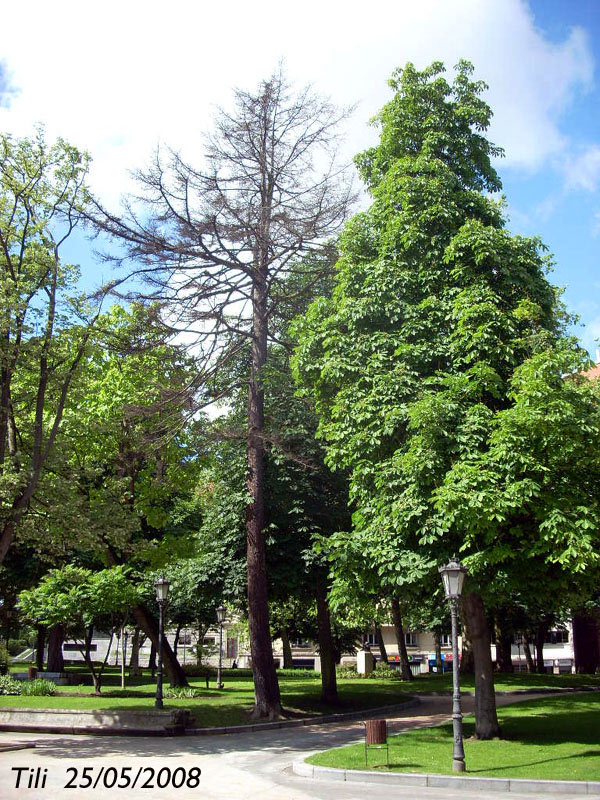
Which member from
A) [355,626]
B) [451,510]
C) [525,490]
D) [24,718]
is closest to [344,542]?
[451,510]

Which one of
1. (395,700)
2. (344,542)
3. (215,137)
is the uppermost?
(215,137)

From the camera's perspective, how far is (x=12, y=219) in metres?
17.9

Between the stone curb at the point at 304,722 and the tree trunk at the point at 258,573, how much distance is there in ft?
1.69

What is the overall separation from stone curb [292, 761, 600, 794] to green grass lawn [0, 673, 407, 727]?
774 centimetres

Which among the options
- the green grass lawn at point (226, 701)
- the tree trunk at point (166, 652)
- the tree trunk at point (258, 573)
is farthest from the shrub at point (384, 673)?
the tree trunk at point (258, 573)

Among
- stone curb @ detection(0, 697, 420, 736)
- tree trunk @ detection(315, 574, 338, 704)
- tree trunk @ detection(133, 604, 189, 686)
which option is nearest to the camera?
stone curb @ detection(0, 697, 420, 736)

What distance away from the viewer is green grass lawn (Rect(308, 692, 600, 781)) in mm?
13328

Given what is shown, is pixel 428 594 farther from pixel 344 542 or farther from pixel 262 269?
pixel 262 269

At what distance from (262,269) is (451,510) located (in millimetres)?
11733

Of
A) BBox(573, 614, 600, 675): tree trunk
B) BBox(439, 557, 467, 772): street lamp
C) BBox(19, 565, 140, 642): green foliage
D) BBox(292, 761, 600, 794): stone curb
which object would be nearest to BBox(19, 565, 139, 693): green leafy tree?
BBox(19, 565, 140, 642): green foliage

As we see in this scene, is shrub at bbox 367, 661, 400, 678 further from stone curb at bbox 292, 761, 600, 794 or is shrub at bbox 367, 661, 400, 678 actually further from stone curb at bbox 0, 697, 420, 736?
stone curb at bbox 292, 761, 600, 794

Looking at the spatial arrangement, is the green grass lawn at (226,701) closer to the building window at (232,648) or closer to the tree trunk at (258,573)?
the tree trunk at (258,573)

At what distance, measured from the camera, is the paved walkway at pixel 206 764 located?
1170cm

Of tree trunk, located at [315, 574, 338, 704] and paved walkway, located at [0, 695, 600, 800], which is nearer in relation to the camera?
paved walkway, located at [0, 695, 600, 800]
